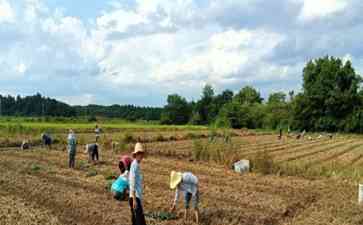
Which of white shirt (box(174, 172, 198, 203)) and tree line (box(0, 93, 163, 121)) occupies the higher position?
tree line (box(0, 93, 163, 121))

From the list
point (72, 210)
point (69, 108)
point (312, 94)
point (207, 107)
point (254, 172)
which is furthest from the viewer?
point (69, 108)

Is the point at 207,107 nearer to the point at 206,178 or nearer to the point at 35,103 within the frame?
the point at 35,103

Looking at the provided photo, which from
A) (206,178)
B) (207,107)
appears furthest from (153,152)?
(207,107)

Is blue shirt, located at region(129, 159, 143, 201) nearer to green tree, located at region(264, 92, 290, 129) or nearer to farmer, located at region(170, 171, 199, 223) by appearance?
farmer, located at region(170, 171, 199, 223)

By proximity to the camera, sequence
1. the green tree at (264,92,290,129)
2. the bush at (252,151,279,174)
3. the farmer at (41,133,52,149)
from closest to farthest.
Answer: the bush at (252,151,279,174) < the farmer at (41,133,52,149) < the green tree at (264,92,290,129)

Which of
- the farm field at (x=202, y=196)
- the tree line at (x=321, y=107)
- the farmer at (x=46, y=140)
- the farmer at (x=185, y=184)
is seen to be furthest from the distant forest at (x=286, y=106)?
the farmer at (x=185, y=184)

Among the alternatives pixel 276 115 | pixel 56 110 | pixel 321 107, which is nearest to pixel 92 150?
pixel 321 107

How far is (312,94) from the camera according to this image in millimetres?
81562

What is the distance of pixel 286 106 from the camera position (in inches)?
3814

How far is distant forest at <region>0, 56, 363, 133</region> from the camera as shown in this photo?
3105 inches

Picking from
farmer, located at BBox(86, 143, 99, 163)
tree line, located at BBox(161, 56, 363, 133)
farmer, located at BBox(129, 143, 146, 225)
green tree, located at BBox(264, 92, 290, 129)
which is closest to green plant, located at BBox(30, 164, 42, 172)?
farmer, located at BBox(86, 143, 99, 163)

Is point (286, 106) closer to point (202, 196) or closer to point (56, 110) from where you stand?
point (56, 110)

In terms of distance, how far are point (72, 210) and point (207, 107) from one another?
10677 centimetres

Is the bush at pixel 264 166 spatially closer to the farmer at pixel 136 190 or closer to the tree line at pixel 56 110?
the farmer at pixel 136 190
